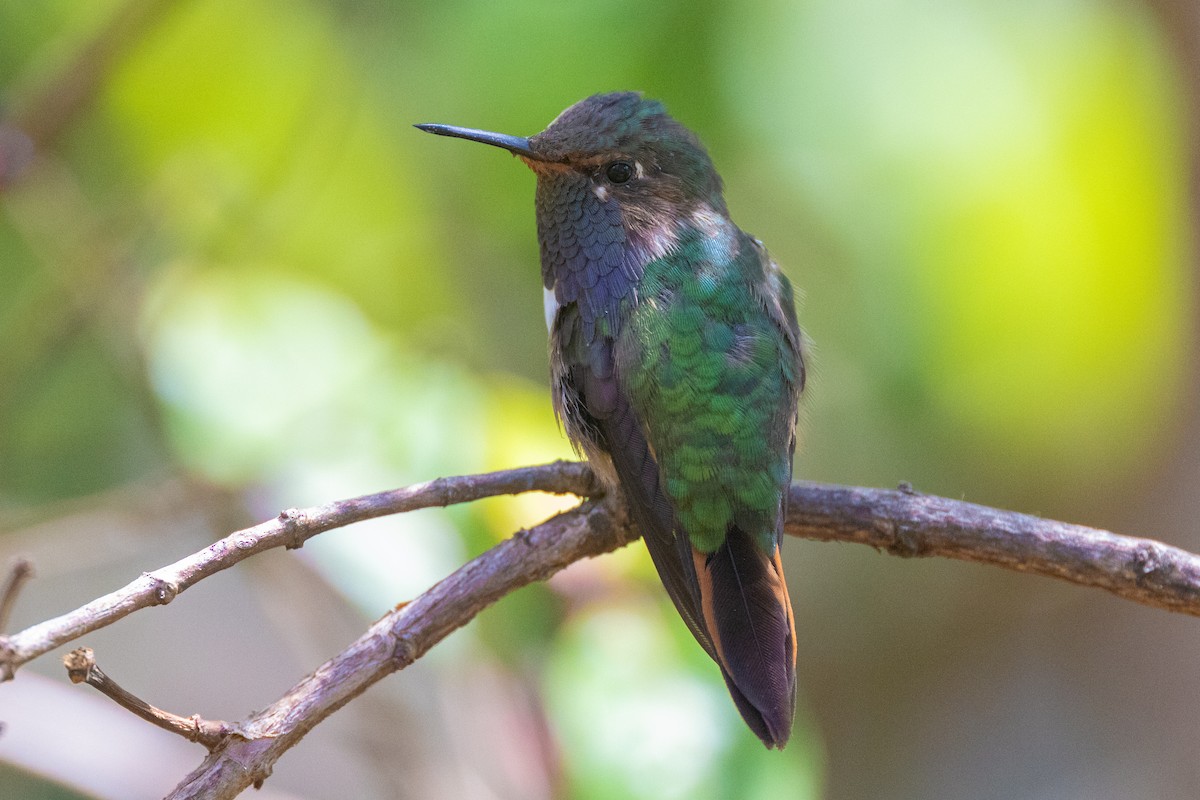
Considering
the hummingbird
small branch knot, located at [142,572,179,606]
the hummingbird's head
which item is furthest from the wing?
small branch knot, located at [142,572,179,606]

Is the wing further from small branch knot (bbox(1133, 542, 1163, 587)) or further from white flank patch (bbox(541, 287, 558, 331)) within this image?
small branch knot (bbox(1133, 542, 1163, 587))

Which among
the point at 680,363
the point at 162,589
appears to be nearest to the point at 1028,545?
the point at 680,363

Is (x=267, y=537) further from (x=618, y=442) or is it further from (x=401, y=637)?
(x=618, y=442)

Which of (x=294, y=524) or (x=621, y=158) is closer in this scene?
(x=294, y=524)

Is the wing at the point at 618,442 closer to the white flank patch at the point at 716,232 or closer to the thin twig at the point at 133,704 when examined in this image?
the white flank patch at the point at 716,232

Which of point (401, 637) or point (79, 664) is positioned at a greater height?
point (79, 664)

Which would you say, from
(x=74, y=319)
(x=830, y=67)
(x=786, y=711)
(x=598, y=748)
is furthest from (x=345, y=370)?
(x=830, y=67)

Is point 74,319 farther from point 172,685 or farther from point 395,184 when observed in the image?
point 172,685
